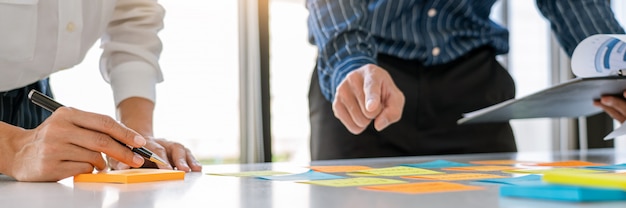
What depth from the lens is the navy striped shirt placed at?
61.6 inches

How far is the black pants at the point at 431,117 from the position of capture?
1646 mm

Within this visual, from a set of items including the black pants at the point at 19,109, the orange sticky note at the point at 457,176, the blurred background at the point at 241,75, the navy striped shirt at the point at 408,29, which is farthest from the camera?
the blurred background at the point at 241,75

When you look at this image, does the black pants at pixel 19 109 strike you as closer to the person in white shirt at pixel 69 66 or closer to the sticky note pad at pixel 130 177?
the person in white shirt at pixel 69 66

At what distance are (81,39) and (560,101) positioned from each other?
0.98m

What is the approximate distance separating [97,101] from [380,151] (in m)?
1.91

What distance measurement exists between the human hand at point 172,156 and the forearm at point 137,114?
0.12 metres

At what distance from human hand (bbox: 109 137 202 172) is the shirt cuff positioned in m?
0.23

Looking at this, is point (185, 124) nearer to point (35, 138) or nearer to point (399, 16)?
point (399, 16)

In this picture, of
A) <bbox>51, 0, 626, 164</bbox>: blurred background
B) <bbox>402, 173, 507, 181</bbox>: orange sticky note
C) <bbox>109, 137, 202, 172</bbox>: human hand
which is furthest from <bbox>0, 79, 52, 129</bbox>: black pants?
<bbox>51, 0, 626, 164</bbox>: blurred background

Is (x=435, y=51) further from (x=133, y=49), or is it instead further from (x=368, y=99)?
(x=133, y=49)

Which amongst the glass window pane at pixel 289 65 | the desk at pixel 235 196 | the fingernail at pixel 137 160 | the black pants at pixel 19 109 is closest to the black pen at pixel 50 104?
the fingernail at pixel 137 160

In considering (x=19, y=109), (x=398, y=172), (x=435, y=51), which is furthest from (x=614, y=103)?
(x=19, y=109)

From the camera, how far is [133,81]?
4.50ft

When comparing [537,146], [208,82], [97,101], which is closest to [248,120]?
[208,82]
